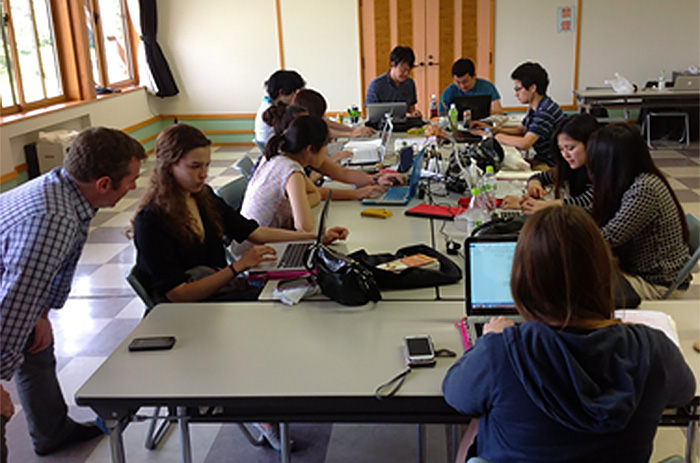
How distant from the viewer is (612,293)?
1318 mm

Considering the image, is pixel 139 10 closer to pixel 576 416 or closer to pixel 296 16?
pixel 296 16

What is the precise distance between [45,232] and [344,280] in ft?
2.90

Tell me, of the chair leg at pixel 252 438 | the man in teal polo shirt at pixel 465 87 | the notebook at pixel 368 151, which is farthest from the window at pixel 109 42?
the chair leg at pixel 252 438

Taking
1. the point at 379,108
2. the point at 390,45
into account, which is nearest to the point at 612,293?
the point at 379,108

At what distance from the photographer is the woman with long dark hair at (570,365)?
121 cm

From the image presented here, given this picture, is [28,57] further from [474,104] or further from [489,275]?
[489,275]

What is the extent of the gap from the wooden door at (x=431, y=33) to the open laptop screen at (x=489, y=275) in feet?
23.4

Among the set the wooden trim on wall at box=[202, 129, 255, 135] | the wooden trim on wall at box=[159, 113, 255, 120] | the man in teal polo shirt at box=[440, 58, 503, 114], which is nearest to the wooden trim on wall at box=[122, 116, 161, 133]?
the wooden trim on wall at box=[159, 113, 255, 120]

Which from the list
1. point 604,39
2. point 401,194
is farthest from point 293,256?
point 604,39

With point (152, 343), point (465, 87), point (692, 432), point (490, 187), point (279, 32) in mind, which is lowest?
point (692, 432)

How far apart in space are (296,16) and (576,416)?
8.20 metres

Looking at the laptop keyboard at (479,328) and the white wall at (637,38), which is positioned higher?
the white wall at (637,38)

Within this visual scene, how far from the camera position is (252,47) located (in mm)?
8852

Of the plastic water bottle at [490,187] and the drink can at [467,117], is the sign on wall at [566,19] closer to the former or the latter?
the drink can at [467,117]
